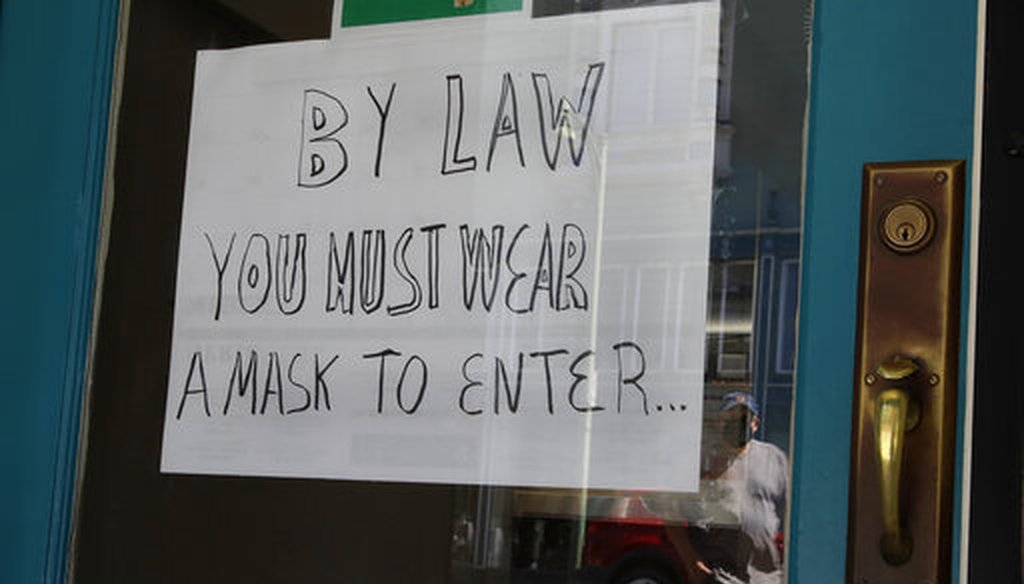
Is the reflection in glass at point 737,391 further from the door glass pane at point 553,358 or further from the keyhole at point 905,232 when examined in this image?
the keyhole at point 905,232

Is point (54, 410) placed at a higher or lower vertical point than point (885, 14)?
lower

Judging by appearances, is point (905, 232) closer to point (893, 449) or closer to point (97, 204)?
point (893, 449)

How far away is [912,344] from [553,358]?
412 millimetres

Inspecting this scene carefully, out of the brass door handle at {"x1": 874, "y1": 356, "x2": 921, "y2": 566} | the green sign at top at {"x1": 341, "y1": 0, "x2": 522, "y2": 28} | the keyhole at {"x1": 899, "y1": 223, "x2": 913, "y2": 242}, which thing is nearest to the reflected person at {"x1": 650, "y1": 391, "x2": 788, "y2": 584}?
the brass door handle at {"x1": 874, "y1": 356, "x2": 921, "y2": 566}

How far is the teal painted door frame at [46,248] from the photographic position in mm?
1874

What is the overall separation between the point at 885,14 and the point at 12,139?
1.23m

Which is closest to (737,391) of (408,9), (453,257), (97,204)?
(453,257)

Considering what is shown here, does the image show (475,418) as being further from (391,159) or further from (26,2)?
(26,2)

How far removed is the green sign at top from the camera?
171cm

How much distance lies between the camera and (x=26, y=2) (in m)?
2.00

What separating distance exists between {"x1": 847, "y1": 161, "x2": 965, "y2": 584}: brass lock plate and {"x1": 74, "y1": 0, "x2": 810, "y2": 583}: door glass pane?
85mm

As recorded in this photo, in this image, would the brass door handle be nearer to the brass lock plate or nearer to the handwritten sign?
the brass lock plate

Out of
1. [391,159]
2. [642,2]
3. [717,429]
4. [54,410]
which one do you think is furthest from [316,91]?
[717,429]

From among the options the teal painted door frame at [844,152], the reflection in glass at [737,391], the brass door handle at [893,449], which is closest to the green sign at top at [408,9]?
the reflection in glass at [737,391]
